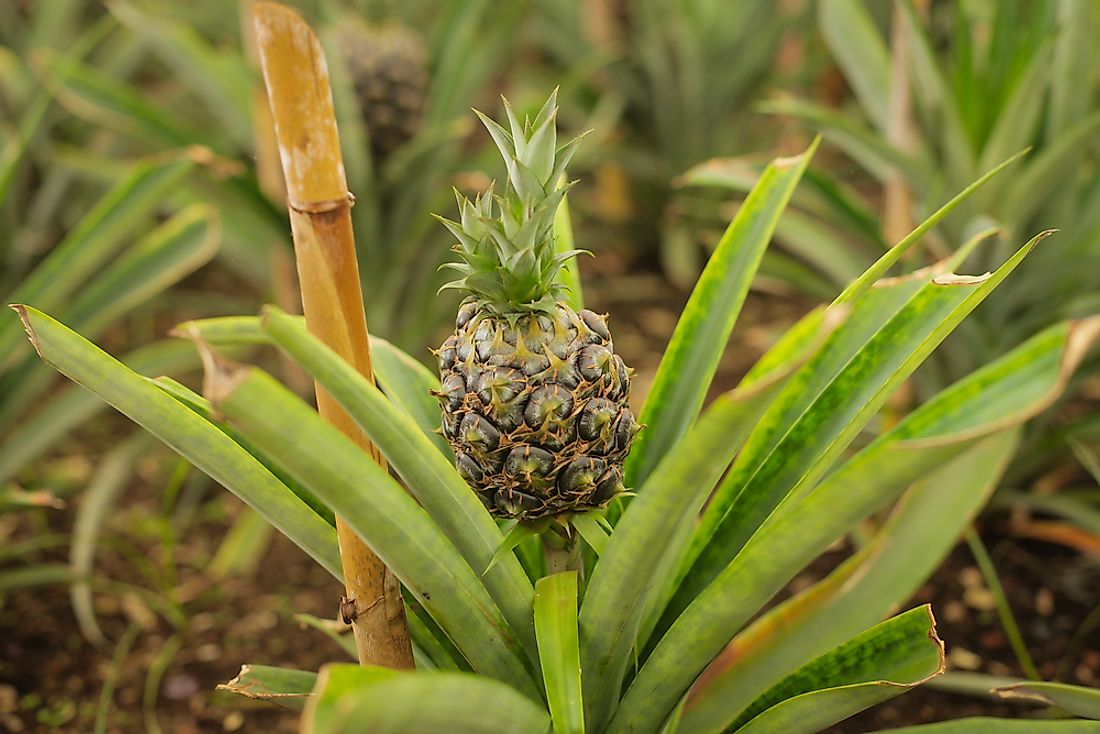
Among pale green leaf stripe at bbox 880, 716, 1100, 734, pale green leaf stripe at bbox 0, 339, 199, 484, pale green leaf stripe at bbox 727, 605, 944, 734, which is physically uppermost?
pale green leaf stripe at bbox 0, 339, 199, 484

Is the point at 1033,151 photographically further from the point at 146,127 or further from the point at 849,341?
the point at 146,127

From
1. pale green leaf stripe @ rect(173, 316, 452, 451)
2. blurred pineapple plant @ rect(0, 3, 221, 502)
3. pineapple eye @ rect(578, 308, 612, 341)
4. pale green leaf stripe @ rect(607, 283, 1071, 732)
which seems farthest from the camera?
blurred pineapple plant @ rect(0, 3, 221, 502)

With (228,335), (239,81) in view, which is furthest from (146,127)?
(228,335)

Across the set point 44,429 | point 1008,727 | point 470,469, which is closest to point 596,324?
point 470,469

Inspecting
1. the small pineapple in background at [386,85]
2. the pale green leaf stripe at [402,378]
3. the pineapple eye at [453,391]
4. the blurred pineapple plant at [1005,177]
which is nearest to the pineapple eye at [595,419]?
the pineapple eye at [453,391]

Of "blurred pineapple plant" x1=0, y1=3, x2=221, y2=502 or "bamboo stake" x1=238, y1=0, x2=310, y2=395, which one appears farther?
"bamboo stake" x1=238, y1=0, x2=310, y2=395

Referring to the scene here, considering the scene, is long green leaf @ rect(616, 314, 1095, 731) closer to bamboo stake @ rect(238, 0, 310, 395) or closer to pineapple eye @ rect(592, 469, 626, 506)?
pineapple eye @ rect(592, 469, 626, 506)

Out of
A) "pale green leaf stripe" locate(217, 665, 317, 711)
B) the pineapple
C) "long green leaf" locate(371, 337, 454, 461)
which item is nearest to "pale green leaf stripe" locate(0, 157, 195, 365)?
"long green leaf" locate(371, 337, 454, 461)

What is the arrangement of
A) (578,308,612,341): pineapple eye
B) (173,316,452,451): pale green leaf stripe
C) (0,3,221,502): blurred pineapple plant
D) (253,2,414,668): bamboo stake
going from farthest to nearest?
(0,3,221,502): blurred pineapple plant < (173,316,452,451): pale green leaf stripe < (578,308,612,341): pineapple eye < (253,2,414,668): bamboo stake
